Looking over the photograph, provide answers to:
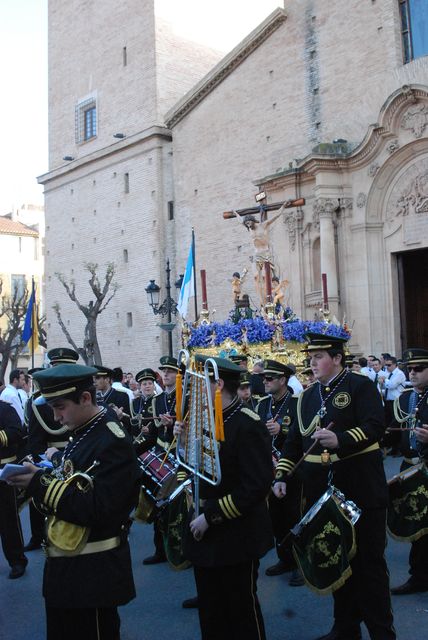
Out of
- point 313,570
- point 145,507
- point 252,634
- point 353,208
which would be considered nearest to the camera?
point 252,634

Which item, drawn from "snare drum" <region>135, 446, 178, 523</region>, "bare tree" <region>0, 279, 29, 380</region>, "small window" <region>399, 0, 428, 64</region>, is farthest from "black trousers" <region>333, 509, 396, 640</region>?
"bare tree" <region>0, 279, 29, 380</region>

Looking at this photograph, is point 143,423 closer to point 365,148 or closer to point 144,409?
point 144,409

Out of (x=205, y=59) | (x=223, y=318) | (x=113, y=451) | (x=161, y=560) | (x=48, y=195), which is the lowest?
(x=161, y=560)

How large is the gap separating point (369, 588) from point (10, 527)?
4007 millimetres

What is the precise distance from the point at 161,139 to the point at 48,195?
893cm

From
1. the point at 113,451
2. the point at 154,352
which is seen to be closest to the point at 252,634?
the point at 113,451

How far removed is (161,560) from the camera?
302 inches

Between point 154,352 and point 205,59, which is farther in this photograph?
point 205,59

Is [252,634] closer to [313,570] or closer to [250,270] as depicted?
[313,570]

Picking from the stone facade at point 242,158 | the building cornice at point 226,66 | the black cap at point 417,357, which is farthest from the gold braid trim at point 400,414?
the building cornice at point 226,66

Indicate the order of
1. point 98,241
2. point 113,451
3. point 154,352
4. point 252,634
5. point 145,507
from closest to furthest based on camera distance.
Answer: point 113,451
point 252,634
point 145,507
point 154,352
point 98,241

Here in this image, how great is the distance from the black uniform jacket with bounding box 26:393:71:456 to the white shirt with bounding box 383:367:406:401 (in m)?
9.16

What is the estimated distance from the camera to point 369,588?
4742mm

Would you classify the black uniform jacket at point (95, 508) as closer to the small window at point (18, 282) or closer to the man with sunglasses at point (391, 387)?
the man with sunglasses at point (391, 387)
